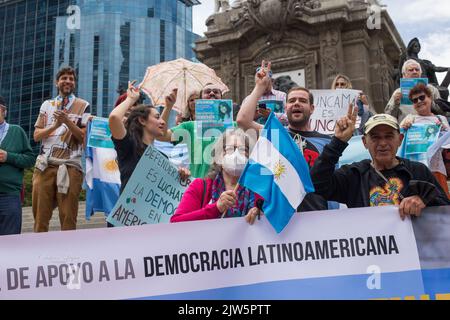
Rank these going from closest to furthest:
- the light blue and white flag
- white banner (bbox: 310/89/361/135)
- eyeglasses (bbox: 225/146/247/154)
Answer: eyeglasses (bbox: 225/146/247/154)
the light blue and white flag
white banner (bbox: 310/89/361/135)

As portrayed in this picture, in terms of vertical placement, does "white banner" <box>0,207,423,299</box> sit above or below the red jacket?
below

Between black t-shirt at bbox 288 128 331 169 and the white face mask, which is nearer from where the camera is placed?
the white face mask

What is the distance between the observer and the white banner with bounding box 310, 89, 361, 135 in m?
6.60

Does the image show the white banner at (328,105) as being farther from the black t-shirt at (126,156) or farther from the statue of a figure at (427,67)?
the statue of a figure at (427,67)

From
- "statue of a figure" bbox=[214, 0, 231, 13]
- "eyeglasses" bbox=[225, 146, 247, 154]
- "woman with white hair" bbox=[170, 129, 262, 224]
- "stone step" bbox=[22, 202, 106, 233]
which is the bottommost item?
"stone step" bbox=[22, 202, 106, 233]

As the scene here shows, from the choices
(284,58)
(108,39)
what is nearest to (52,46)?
(108,39)

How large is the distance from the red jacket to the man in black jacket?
0.54m

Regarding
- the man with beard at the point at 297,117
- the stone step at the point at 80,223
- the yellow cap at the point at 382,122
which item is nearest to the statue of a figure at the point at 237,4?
the stone step at the point at 80,223

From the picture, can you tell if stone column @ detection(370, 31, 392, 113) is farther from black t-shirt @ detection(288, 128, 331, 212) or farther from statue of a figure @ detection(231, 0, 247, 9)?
black t-shirt @ detection(288, 128, 331, 212)

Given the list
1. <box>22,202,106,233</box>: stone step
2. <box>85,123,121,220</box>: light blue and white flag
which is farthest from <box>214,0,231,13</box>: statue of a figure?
<box>85,123,121,220</box>: light blue and white flag

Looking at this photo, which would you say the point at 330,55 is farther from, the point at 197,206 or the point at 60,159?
the point at 197,206

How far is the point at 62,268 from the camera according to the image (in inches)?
120

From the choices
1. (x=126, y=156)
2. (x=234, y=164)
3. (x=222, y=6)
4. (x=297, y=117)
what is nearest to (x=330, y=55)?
(x=222, y=6)

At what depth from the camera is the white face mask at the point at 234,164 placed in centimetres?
341
